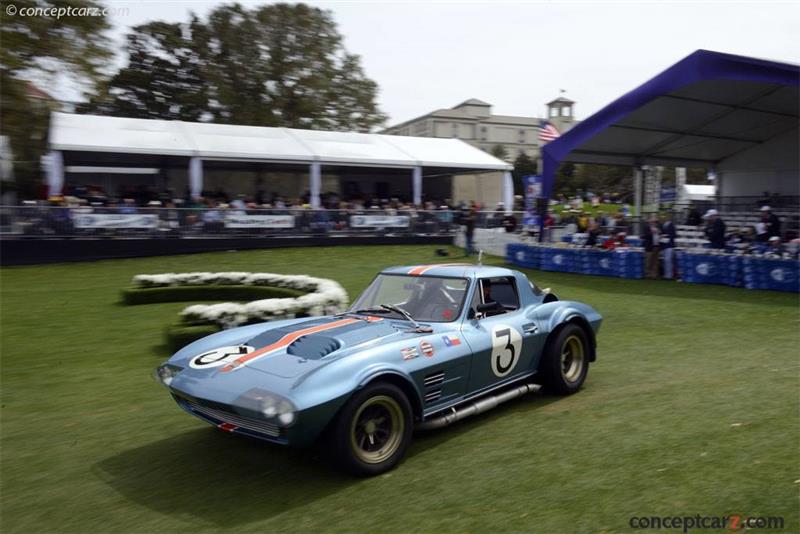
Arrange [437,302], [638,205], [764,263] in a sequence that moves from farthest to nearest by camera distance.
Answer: [638,205] → [764,263] → [437,302]

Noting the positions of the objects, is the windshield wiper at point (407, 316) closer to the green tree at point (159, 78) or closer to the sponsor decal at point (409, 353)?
the sponsor decal at point (409, 353)

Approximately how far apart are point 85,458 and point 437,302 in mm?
3157

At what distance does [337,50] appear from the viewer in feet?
129

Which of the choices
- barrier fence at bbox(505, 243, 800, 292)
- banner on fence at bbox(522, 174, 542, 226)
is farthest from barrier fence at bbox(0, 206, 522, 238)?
barrier fence at bbox(505, 243, 800, 292)

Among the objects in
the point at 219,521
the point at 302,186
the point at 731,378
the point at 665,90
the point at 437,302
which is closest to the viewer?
the point at 219,521

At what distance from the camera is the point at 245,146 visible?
2417 centimetres

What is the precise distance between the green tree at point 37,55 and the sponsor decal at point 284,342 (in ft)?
39.1

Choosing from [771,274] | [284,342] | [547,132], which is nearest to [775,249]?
[771,274]

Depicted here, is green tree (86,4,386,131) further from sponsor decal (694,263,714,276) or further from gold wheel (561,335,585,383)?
gold wheel (561,335,585,383)

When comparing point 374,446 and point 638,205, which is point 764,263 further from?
point 374,446

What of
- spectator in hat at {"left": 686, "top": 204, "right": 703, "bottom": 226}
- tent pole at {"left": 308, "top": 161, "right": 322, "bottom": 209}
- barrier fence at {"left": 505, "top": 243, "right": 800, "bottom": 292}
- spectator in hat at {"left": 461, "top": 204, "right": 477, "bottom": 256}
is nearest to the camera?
barrier fence at {"left": 505, "top": 243, "right": 800, "bottom": 292}

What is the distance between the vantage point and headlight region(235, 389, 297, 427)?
12.1 feet

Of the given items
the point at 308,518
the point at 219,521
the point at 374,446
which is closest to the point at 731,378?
the point at 374,446

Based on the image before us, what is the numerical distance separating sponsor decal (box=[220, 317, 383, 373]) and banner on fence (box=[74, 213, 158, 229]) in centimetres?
1489
